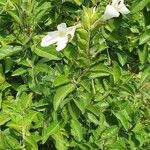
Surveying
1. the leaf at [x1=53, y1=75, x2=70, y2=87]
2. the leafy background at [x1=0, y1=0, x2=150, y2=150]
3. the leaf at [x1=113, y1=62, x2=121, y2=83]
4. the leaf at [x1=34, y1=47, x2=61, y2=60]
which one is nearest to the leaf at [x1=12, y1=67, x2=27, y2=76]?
the leafy background at [x1=0, y1=0, x2=150, y2=150]

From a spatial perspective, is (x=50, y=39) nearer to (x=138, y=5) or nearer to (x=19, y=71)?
(x=19, y=71)

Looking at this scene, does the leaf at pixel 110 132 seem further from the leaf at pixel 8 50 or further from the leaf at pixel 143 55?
the leaf at pixel 8 50

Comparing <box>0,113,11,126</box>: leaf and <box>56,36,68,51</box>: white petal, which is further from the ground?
<box>56,36,68,51</box>: white petal

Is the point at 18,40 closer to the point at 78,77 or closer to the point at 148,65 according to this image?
the point at 78,77

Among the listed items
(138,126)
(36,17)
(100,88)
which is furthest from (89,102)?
(36,17)

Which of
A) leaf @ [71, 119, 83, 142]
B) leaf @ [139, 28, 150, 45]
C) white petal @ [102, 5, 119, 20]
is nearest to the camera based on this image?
white petal @ [102, 5, 119, 20]

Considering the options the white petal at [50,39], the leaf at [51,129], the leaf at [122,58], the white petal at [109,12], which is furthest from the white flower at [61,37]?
the leaf at [122,58]

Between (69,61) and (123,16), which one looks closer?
(69,61)

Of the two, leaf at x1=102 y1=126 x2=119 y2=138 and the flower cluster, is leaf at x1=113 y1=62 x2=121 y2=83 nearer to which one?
leaf at x1=102 y1=126 x2=119 y2=138
